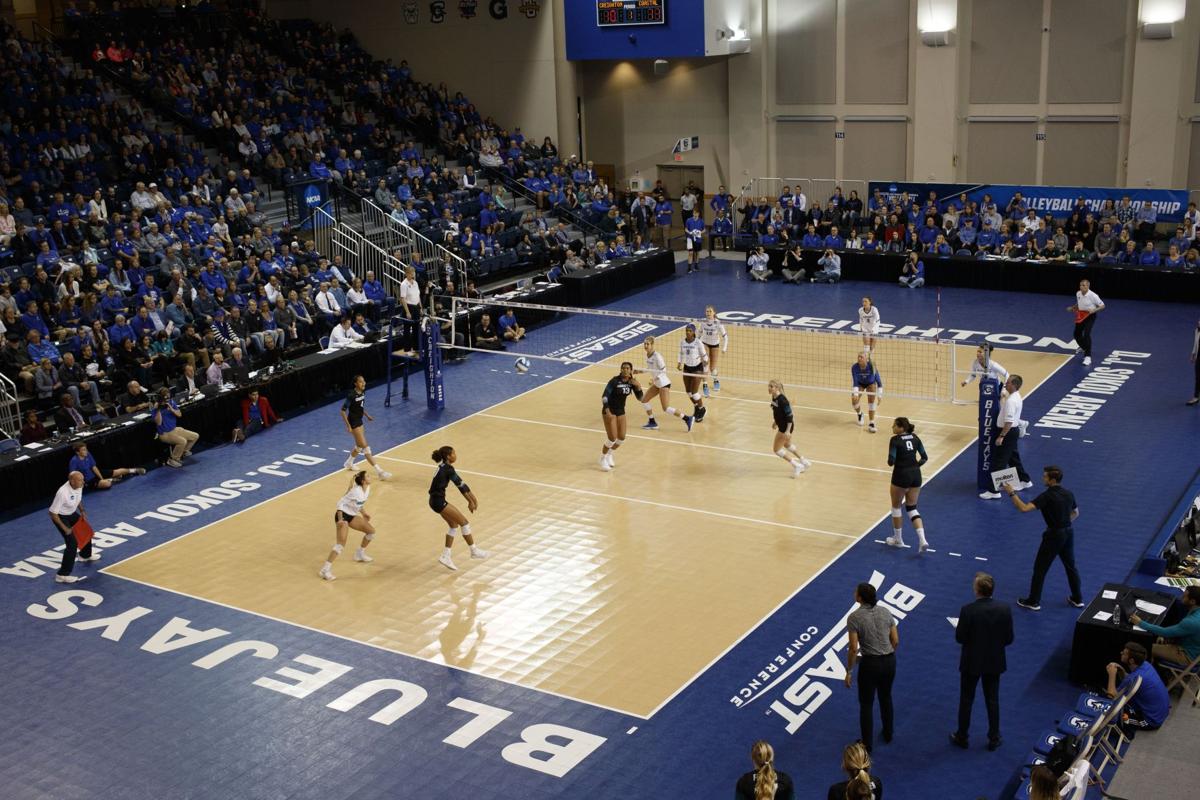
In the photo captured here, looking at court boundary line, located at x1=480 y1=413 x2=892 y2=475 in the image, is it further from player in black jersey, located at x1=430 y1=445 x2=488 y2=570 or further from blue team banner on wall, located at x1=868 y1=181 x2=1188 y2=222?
blue team banner on wall, located at x1=868 y1=181 x2=1188 y2=222

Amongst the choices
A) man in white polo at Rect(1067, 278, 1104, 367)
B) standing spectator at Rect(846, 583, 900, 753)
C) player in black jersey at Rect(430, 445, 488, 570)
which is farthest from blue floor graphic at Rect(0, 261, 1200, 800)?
man in white polo at Rect(1067, 278, 1104, 367)

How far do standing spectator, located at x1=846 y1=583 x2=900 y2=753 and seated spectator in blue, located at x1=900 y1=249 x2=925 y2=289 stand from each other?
23340 millimetres

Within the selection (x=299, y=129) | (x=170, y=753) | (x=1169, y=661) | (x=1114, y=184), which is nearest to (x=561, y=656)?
(x=170, y=753)

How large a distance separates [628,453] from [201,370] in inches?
377

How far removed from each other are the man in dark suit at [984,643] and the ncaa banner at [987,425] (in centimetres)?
732

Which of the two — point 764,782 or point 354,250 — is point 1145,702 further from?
point 354,250

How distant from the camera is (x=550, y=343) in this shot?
29922mm

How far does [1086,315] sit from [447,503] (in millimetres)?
15301

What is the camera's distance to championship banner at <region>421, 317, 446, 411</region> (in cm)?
2483

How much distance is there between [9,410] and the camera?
916 inches

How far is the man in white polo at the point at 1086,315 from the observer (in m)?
26.0

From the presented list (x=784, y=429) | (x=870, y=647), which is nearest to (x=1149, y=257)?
(x=784, y=429)

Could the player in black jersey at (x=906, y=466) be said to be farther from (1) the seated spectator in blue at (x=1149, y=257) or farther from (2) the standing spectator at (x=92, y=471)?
(1) the seated spectator in blue at (x=1149, y=257)

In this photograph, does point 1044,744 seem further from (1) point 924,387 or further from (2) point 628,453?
(1) point 924,387
